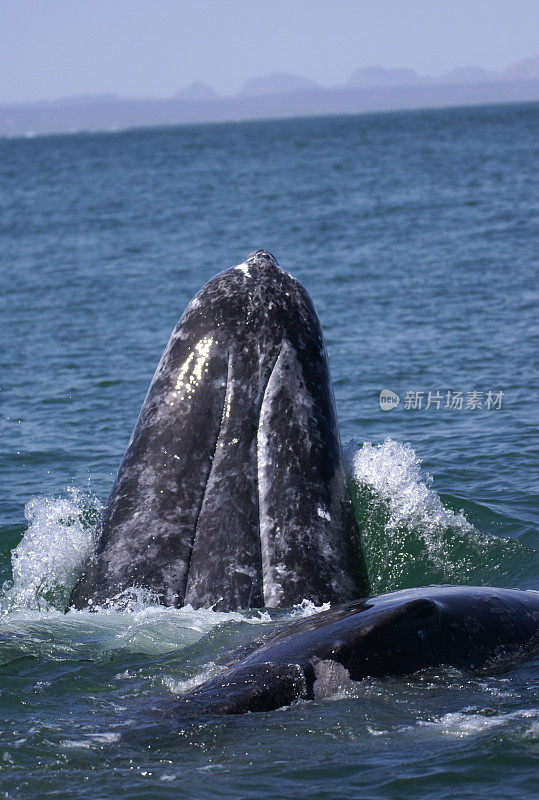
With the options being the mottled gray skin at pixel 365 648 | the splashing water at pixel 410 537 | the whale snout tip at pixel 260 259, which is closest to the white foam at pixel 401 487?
the splashing water at pixel 410 537

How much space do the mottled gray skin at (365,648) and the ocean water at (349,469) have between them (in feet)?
0.30

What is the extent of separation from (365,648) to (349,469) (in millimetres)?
2547

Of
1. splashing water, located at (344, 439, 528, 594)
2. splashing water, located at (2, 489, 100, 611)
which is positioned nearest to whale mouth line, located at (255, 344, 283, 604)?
splashing water, located at (2, 489, 100, 611)

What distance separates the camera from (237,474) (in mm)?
6539

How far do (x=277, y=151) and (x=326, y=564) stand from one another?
3441 inches

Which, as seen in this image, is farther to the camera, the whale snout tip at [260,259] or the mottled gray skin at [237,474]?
the whale snout tip at [260,259]

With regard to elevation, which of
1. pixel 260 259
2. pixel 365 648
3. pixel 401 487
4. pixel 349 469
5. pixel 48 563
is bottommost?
pixel 48 563

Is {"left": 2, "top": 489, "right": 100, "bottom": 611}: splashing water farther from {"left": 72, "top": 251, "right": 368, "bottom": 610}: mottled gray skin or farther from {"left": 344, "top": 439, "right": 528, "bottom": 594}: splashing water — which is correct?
{"left": 344, "top": 439, "right": 528, "bottom": 594}: splashing water

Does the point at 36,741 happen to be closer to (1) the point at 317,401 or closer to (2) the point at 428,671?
(2) the point at 428,671

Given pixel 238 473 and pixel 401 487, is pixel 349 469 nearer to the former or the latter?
pixel 238 473

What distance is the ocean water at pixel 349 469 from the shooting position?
15.7 feet

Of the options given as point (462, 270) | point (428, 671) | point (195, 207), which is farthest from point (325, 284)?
point (195, 207)

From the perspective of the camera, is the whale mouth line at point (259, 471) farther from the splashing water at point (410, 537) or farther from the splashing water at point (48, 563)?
the splashing water at point (410, 537)

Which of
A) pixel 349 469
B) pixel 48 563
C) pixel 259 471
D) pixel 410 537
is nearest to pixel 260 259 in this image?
pixel 259 471
